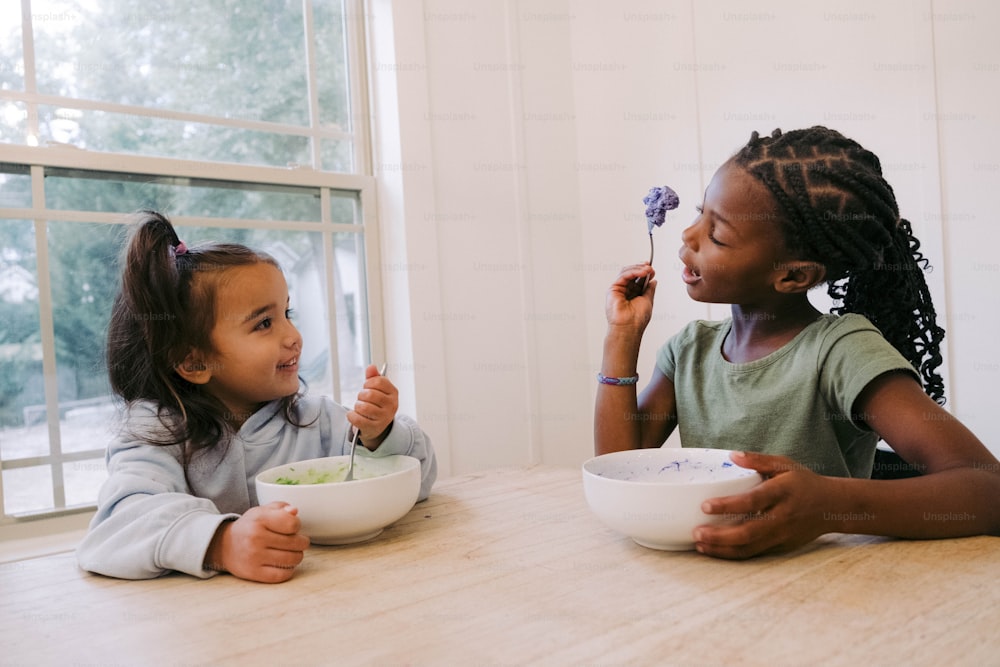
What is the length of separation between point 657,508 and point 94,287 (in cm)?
166

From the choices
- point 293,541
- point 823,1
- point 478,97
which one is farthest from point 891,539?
point 478,97

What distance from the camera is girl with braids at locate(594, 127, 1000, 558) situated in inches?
38.1

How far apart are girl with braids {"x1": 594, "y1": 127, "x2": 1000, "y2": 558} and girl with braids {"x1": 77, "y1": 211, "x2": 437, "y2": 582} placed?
1.54ft

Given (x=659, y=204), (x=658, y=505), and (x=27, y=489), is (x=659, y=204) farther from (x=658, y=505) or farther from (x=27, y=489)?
(x=27, y=489)

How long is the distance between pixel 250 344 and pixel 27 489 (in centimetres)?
97

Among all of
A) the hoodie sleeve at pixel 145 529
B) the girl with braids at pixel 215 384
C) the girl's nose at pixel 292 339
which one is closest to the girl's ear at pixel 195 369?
the girl with braids at pixel 215 384

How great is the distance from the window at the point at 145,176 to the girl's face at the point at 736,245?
1.35 meters

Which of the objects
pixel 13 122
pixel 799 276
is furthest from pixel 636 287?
pixel 13 122

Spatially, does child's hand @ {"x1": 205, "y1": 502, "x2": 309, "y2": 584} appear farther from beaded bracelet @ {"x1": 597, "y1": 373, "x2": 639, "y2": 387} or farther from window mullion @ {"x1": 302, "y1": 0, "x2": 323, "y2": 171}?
window mullion @ {"x1": 302, "y1": 0, "x2": 323, "y2": 171}

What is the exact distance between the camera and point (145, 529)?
0.88 m

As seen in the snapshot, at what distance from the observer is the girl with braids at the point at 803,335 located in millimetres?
967

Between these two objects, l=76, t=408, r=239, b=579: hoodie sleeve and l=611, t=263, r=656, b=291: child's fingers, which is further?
l=611, t=263, r=656, b=291: child's fingers

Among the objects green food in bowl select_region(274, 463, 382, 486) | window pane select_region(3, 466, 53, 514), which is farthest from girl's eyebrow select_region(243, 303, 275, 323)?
window pane select_region(3, 466, 53, 514)

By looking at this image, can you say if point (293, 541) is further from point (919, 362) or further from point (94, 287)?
point (94, 287)
